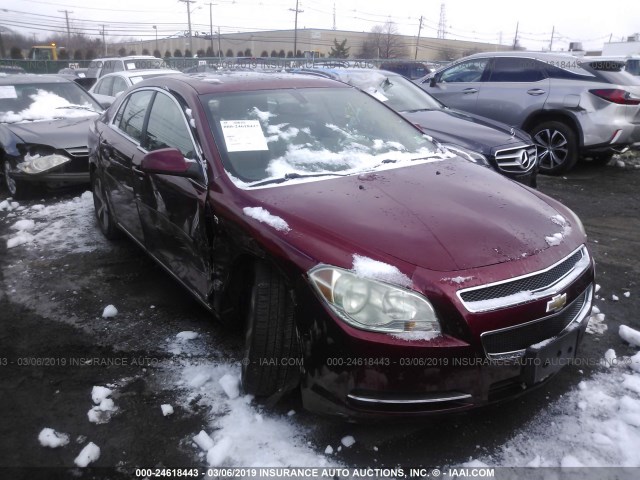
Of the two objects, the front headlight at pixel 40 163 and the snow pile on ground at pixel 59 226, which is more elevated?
the front headlight at pixel 40 163

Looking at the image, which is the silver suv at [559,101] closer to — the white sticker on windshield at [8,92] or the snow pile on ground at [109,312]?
the snow pile on ground at [109,312]

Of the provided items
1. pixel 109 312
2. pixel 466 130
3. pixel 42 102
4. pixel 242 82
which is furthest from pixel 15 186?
pixel 466 130

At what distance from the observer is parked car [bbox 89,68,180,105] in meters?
10.6

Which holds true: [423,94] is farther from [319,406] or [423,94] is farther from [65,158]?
[319,406]

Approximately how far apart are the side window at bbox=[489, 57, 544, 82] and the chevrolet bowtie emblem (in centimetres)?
655

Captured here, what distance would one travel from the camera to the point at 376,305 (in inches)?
Result: 81.8

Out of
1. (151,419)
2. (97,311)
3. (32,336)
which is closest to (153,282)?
(97,311)

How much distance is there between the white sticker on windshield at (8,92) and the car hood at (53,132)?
0.71 metres

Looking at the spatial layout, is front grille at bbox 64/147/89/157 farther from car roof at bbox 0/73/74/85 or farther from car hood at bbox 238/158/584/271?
car hood at bbox 238/158/584/271

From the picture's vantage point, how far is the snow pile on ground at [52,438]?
243 cm

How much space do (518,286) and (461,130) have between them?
13.7ft

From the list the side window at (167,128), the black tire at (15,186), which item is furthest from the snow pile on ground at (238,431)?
the black tire at (15,186)

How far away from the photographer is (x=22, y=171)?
243 inches

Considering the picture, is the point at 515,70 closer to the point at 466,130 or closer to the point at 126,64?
A: the point at 466,130
